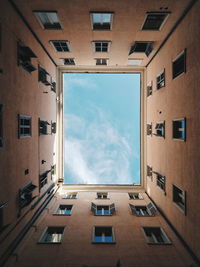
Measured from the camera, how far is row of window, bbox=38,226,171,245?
13555mm

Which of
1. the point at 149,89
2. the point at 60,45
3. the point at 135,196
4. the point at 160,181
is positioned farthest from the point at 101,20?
the point at 135,196

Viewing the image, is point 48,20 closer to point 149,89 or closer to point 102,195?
point 149,89

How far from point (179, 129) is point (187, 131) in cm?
170

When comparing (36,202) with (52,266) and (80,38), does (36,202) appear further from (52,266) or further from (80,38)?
(80,38)

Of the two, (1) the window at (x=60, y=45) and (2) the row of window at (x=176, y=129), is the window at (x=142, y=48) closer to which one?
(1) the window at (x=60, y=45)

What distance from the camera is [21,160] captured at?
13.1 metres

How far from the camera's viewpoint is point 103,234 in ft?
47.0

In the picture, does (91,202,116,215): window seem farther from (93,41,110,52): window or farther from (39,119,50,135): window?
(93,41,110,52): window

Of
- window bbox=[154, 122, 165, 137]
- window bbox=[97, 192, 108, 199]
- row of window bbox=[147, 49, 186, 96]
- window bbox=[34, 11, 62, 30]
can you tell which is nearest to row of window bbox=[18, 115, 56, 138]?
window bbox=[34, 11, 62, 30]

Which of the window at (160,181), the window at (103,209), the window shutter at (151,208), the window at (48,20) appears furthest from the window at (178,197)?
the window at (48,20)

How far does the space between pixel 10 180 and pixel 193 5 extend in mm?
14465

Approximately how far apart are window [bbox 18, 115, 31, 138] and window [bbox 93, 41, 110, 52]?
29.3 feet

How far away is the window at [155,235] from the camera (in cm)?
1382

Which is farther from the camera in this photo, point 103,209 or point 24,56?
point 103,209
